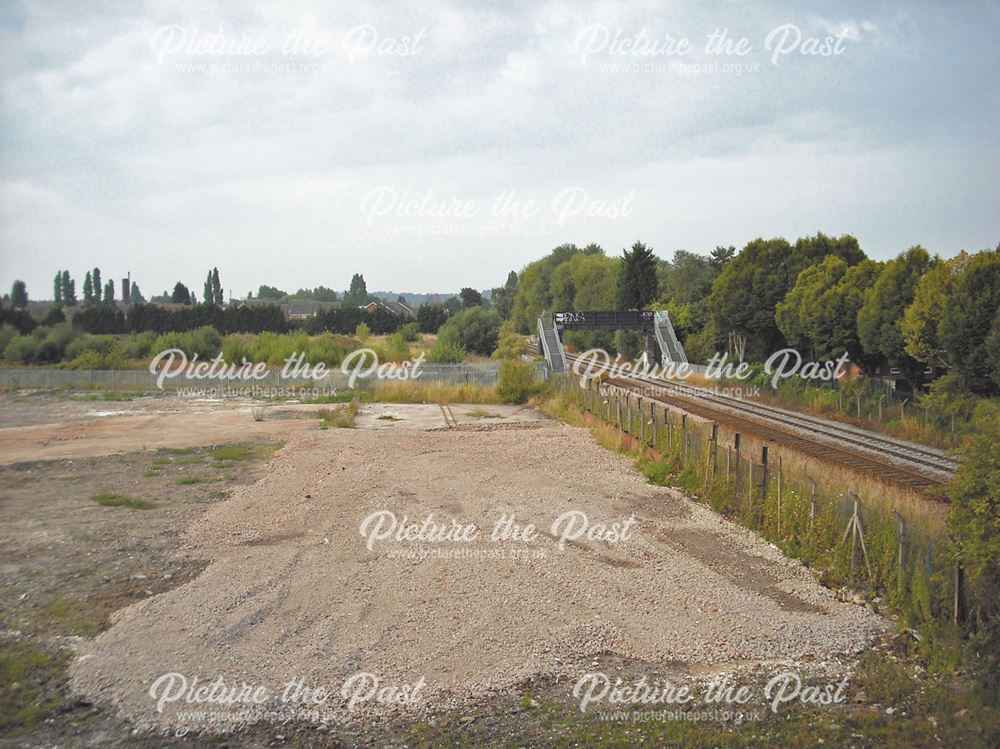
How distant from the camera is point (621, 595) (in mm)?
9773

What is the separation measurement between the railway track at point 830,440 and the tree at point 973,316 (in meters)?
2.86

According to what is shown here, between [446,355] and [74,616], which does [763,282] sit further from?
[74,616]

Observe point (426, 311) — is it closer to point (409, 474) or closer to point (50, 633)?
point (409, 474)

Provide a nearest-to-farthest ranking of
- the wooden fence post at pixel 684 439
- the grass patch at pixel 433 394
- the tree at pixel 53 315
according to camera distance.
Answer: the wooden fence post at pixel 684 439 < the tree at pixel 53 315 < the grass patch at pixel 433 394

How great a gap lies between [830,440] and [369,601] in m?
16.3

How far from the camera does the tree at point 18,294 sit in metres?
8.00

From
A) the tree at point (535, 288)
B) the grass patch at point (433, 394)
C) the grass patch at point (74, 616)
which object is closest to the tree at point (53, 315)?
the grass patch at point (74, 616)

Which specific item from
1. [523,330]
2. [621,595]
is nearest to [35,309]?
[621,595]

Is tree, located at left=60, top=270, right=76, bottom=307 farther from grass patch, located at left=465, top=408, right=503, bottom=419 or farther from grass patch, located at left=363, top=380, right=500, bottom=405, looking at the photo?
grass patch, located at left=363, top=380, right=500, bottom=405

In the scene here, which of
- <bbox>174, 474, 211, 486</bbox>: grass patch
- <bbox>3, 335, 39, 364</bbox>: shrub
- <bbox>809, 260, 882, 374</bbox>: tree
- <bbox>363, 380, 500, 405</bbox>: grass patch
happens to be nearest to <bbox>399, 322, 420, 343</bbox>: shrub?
<bbox>3, 335, 39, 364</bbox>: shrub

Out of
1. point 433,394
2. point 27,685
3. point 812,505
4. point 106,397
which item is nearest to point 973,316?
point 812,505

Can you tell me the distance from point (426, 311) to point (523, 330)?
15360 millimetres

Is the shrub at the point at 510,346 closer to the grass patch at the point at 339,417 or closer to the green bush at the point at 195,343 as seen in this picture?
the grass patch at the point at 339,417

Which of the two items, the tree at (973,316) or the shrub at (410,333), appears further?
the shrub at (410,333)
